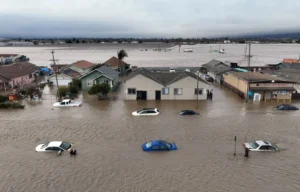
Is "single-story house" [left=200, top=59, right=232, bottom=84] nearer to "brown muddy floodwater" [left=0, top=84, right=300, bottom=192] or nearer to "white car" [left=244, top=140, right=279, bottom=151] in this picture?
"brown muddy floodwater" [left=0, top=84, right=300, bottom=192]

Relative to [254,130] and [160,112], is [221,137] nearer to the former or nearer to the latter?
[254,130]

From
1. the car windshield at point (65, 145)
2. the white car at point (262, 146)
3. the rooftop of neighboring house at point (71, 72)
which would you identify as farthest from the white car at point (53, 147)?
the rooftop of neighboring house at point (71, 72)

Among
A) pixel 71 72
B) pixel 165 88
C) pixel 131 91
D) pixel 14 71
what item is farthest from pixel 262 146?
pixel 14 71

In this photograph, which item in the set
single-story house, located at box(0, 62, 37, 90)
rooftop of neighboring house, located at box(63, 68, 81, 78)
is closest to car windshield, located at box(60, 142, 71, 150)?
single-story house, located at box(0, 62, 37, 90)

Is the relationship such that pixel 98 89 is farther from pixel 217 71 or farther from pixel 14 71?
pixel 217 71

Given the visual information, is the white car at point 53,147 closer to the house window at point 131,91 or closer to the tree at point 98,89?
the tree at point 98,89

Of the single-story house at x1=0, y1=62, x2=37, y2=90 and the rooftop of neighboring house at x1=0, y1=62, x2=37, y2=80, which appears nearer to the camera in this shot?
the single-story house at x1=0, y1=62, x2=37, y2=90
